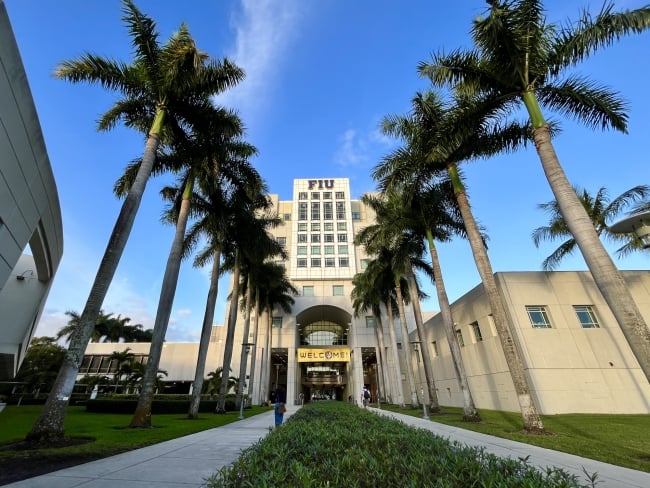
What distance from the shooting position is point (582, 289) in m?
21.0

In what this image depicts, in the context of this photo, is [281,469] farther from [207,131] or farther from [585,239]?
[207,131]

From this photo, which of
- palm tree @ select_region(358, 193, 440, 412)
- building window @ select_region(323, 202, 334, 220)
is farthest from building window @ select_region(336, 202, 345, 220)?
palm tree @ select_region(358, 193, 440, 412)

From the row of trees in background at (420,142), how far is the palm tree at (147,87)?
0.14ft

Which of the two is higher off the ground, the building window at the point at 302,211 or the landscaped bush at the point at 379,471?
the building window at the point at 302,211

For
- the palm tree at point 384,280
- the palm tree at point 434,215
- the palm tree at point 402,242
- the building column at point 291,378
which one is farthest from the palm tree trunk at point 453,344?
the building column at point 291,378

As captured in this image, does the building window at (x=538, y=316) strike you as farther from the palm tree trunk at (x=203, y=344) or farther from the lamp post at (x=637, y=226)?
the palm tree trunk at (x=203, y=344)

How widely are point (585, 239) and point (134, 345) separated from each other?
181 ft

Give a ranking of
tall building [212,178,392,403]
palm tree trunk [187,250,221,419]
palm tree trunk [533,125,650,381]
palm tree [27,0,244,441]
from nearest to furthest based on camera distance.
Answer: palm tree trunk [533,125,650,381]
palm tree [27,0,244,441]
palm tree trunk [187,250,221,419]
tall building [212,178,392,403]

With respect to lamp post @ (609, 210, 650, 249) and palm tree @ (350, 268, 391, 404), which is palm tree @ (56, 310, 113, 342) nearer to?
palm tree @ (350, 268, 391, 404)

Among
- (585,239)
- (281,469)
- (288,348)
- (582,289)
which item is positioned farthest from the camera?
(288,348)

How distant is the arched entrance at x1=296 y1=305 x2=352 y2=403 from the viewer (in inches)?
1823

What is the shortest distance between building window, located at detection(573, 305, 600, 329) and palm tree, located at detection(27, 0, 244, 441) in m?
24.3

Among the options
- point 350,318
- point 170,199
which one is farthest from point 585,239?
point 350,318

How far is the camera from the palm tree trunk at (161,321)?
12492mm
